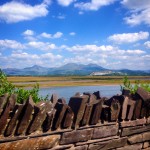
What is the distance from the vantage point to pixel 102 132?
6270mm

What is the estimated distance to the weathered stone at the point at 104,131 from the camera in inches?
243

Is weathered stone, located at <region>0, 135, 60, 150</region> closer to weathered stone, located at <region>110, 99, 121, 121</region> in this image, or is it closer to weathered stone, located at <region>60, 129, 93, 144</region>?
weathered stone, located at <region>60, 129, 93, 144</region>

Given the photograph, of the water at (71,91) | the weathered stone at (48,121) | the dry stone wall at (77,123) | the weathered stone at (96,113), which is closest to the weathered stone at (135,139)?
the dry stone wall at (77,123)

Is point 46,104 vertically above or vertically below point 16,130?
above

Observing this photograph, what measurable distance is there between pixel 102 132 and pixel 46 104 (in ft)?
4.56

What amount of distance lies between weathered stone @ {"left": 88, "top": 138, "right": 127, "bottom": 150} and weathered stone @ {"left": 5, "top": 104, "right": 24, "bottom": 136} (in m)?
1.70

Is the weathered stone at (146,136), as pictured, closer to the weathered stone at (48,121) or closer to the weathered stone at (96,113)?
the weathered stone at (96,113)

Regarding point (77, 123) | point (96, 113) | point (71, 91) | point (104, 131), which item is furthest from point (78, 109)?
point (71, 91)

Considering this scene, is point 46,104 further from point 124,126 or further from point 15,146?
point 124,126

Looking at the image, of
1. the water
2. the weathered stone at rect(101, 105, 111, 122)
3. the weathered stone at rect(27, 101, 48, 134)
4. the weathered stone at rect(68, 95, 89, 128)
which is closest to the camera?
the weathered stone at rect(27, 101, 48, 134)

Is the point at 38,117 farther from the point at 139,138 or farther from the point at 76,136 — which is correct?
the point at 139,138

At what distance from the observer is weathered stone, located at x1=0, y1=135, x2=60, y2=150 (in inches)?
201

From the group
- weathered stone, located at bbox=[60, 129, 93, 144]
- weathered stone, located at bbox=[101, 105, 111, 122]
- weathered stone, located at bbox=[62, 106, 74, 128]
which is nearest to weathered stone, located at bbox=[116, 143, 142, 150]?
weathered stone, located at bbox=[101, 105, 111, 122]

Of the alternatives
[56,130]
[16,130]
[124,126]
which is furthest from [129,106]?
[16,130]
